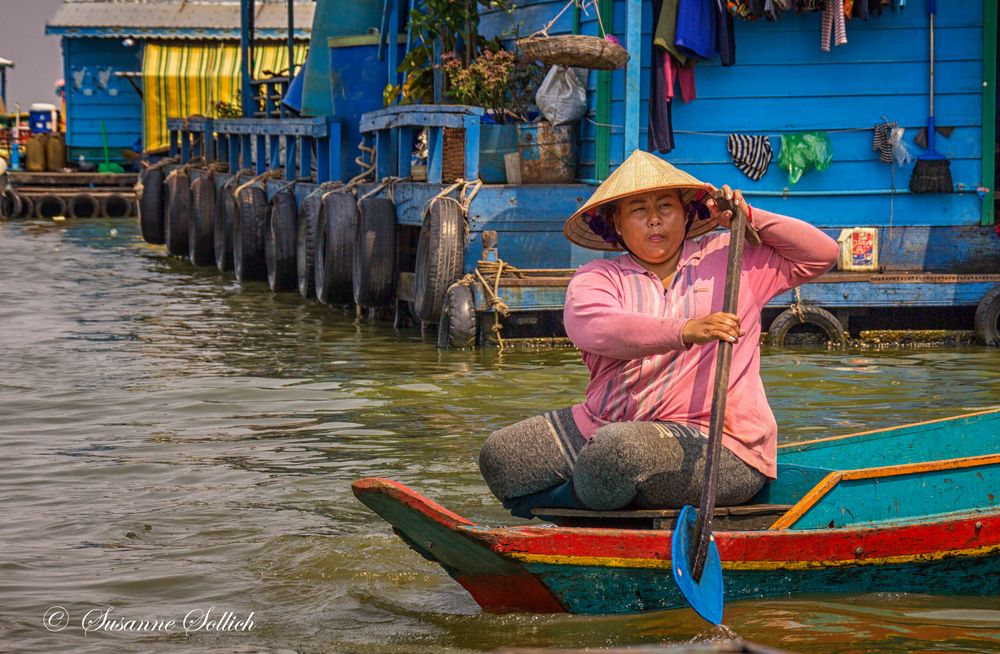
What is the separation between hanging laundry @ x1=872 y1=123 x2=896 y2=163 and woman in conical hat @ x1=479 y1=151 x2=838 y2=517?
6311 mm

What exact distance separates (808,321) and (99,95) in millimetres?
22995

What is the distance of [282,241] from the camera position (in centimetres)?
1385

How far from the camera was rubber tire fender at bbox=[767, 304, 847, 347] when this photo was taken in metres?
10.1

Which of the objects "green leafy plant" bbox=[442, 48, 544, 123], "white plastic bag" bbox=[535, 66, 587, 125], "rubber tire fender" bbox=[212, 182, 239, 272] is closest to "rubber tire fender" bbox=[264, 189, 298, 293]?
"rubber tire fender" bbox=[212, 182, 239, 272]

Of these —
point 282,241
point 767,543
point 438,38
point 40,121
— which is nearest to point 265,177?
point 282,241

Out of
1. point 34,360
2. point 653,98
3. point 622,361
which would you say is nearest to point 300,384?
point 34,360

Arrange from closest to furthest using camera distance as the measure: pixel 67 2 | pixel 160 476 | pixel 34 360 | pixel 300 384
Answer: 1. pixel 160 476
2. pixel 300 384
3. pixel 34 360
4. pixel 67 2

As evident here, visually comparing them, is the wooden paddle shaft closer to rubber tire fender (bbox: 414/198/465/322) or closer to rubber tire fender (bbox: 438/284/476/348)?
rubber tire fender (bbox: 438/284/476/348)

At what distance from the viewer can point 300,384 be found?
29.2 ft

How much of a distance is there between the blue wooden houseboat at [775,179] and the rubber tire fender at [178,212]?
6.94 metres

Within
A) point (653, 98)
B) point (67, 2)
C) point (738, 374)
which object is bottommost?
point (738, 374)

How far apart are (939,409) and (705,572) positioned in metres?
4.12

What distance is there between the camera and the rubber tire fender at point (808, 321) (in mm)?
10062

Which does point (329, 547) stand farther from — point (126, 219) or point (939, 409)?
point (126, 219)
